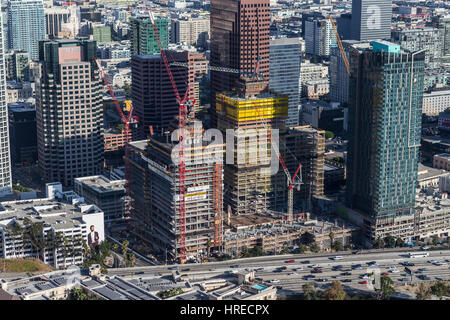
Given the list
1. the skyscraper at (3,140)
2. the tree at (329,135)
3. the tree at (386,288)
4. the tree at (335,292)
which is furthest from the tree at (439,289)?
the tree at (329,135)

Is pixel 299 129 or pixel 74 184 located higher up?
pixel 299 129

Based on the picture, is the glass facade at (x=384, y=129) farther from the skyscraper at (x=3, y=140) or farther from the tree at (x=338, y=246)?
the skyscraper at (x=3, y=140)

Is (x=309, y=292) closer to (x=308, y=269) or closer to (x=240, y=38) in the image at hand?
(x=308, y=269)

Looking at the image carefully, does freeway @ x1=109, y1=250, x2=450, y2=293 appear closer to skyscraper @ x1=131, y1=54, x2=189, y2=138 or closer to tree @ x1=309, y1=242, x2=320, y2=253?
tree @ x1=309, y1=242, x2=320, y2=253

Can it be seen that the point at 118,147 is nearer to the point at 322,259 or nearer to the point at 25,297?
the point at 322,259

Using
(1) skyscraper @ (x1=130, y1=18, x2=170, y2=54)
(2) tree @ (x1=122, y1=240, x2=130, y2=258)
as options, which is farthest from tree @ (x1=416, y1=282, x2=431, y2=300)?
(1) skyscraper @ (x1=130, y1=18, x2=170, y2=54)
